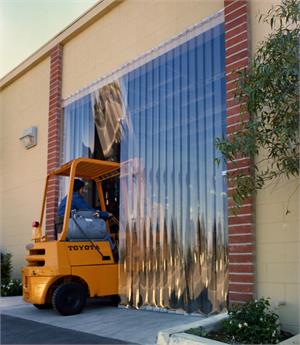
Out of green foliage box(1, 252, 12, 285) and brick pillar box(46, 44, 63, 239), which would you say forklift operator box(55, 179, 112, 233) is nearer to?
brick pillar box(46, 44, 63, 239)

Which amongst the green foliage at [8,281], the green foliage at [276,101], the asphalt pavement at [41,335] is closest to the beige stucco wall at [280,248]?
the green foliage at [276,101]

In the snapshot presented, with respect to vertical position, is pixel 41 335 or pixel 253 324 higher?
pixel 253 324

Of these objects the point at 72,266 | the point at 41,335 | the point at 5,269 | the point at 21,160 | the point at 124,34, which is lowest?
the point at 41,335

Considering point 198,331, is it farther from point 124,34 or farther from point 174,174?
point 124,34

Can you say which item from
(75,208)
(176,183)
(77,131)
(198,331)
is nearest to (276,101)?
(198,331)

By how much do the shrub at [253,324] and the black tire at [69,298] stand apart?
2.95m

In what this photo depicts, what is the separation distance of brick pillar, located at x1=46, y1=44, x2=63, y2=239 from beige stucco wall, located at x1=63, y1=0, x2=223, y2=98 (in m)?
0.18

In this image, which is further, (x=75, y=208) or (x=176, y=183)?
(x=75, y=208)

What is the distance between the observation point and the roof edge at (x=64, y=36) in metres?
9.87

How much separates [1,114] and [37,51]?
294 cm

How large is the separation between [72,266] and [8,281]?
4146 mm

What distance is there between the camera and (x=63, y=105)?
11.0 metres

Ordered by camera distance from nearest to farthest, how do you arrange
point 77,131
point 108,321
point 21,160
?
point 108,321 → point 77,131 → point 21,160

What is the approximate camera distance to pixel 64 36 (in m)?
11.0
